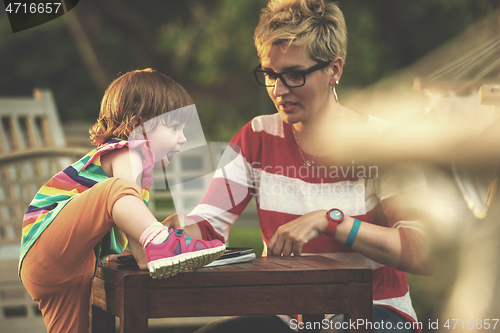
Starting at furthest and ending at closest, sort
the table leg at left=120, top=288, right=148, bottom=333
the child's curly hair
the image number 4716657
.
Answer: the image number 4716657 → the child's curly hair → the table leg at left=120, top=288, right=148, bottom=333

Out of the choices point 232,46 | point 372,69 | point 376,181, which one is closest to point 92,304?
point 376,181

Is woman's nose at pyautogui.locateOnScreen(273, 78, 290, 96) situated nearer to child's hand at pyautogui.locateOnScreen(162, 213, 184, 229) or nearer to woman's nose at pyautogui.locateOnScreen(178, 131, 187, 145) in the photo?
woman's nose at pyautogui.locateOnScreen(178, 131, 187, 145)

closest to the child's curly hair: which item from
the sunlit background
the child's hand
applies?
the child's hand

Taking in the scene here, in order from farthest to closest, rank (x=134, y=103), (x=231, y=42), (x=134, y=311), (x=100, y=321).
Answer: (x=231, y=42) → (x=134, y=103) → (x=100, y=321) → (x=134, y=311)

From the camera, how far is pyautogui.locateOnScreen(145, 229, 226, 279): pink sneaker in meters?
0.95

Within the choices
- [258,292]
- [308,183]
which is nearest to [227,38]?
[308,183]

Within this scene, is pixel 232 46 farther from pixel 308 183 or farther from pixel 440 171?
pixel 440 171

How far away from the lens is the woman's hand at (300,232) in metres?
1.22

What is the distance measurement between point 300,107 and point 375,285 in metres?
Result: 0.52

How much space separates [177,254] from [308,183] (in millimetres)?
550

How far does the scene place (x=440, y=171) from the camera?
68cm

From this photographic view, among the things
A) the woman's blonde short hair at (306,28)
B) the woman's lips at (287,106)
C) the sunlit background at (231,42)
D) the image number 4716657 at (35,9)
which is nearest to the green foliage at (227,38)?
the sunlit background at (231,42)

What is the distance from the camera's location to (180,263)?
965 mm

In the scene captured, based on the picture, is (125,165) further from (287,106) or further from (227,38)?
(227,38)
